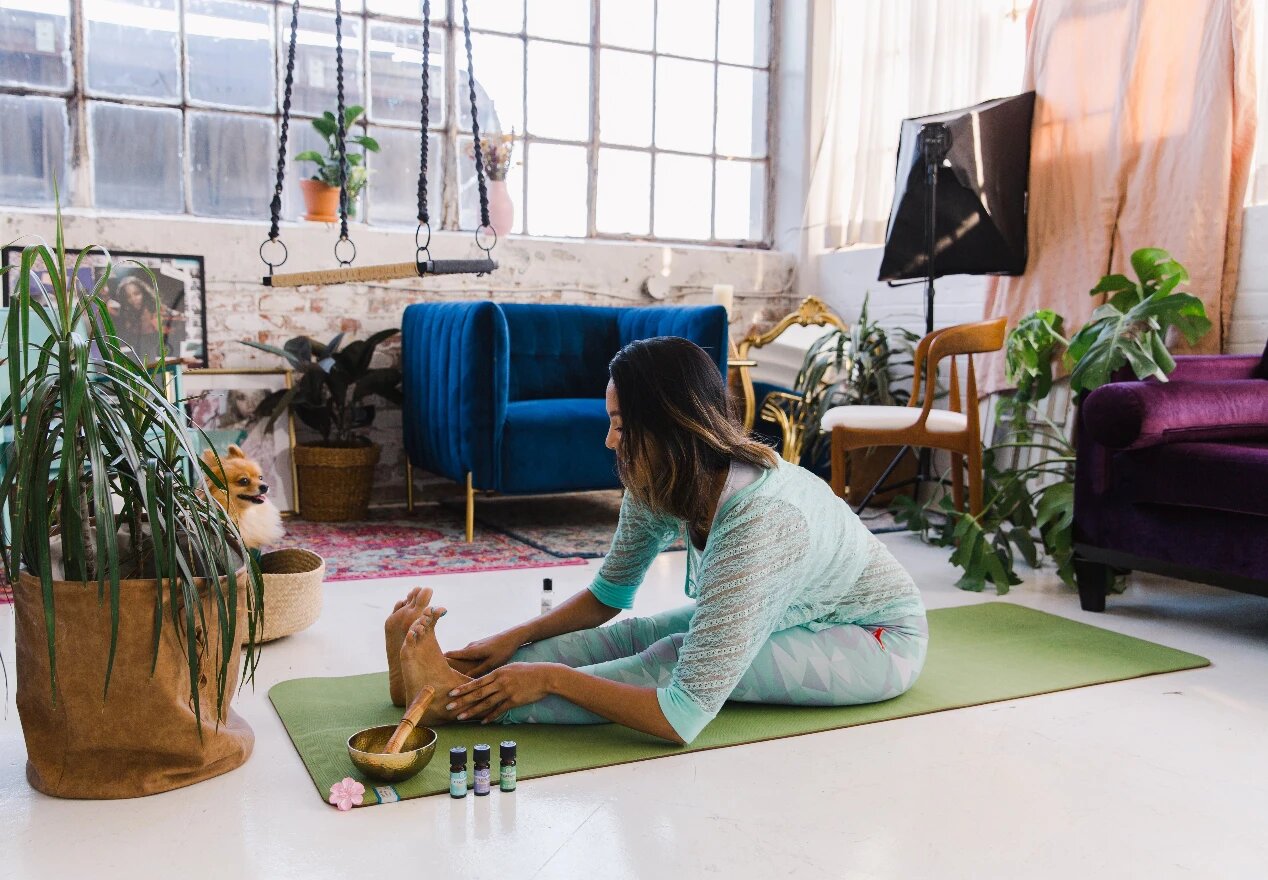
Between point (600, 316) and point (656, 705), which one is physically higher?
point (600, 316)

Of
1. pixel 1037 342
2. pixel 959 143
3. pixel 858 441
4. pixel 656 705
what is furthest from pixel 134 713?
pixel 959 143

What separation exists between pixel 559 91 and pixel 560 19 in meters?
0.33

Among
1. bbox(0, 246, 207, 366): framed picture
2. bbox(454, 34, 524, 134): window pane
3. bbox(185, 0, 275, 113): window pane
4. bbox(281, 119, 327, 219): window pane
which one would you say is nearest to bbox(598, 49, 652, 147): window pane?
bbox(454, 34, 524, 134): window pane

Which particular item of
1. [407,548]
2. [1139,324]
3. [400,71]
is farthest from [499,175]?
[1139,324]

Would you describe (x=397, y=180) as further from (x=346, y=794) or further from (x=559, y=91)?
(x=346, y=794)

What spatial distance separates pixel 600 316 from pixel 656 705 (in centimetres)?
308

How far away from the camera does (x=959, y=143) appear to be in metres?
4.17

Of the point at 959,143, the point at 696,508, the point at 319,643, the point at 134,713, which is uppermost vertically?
the point at 959,143

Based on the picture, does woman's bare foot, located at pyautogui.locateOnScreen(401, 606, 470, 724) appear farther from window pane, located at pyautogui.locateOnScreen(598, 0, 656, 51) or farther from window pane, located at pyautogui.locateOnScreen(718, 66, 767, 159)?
window pane, located at pyautogui.locateOnScreen(718, 66, 767, 159)

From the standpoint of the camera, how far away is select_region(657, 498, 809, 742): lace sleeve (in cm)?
180

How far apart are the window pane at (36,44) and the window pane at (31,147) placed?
82 mm

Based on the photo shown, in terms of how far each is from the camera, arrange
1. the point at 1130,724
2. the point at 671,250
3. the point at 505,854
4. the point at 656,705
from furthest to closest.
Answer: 1. the point at 671,250
2. the point at 1130,724
3. the point at 656,705
4. the point at 505,854

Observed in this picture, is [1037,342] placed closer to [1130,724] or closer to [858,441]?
[858,441]

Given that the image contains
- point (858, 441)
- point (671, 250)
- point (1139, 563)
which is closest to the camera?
point (1139, 563)
